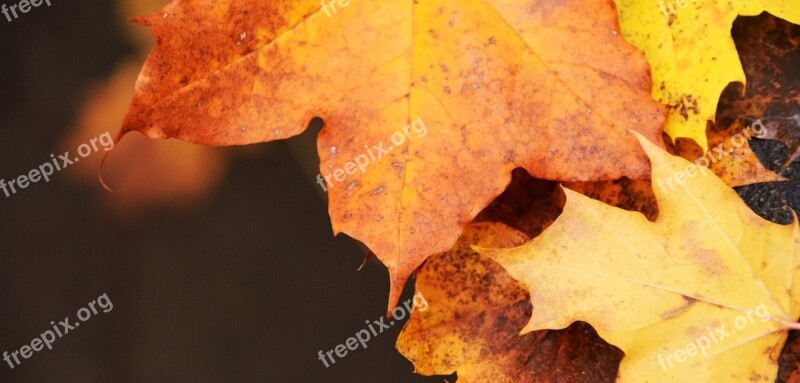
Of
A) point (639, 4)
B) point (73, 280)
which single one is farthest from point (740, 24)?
point (73, 280)

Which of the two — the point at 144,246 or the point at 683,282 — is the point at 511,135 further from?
the point at 144,246

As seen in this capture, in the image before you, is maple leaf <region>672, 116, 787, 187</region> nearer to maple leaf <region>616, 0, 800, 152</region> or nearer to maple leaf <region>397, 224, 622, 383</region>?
maple leaf <region>616, 0, 800, 152</region>

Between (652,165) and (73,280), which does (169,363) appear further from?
(652,165)

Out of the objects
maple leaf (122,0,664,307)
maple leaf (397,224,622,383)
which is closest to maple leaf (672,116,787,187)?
maple leaf (122,0,664,307)

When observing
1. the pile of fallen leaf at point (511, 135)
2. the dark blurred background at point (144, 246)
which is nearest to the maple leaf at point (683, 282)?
the pile of fallen leaf at point (511, 135)

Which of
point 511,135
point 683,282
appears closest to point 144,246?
point 511,135

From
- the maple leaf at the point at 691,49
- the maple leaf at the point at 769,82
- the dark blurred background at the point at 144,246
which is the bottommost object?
the dark blurred background at the point at 144,246

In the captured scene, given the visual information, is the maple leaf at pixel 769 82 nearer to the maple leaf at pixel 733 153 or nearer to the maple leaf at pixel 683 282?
the maple leaf at pixel 733 153
